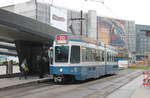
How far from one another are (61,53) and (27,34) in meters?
3.34

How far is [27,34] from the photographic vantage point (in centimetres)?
2023

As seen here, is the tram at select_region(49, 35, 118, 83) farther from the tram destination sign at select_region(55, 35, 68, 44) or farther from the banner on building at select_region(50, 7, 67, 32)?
the banner on building at select_region(50, 7, 67, 32)

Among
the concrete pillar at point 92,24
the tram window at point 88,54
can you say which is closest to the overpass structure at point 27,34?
the tram window at point 88,54

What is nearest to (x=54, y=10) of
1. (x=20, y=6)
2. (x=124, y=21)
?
(x=20, y=6)

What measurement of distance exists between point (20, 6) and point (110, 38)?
39.5 metres

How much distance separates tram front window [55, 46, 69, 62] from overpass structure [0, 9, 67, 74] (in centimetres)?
218

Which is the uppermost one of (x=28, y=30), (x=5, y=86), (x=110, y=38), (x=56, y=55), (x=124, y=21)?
(x=124, y=21)

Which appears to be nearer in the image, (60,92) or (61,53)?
(60,92)

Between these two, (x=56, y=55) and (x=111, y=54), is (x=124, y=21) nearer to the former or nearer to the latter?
(x=111, y=54)

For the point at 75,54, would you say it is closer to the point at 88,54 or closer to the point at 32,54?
the point at 88,54

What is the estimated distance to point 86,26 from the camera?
117688 mm

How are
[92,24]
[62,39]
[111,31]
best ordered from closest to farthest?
[62,39]
[92,24]
[111,31]

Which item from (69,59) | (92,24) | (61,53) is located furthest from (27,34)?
(92,24)

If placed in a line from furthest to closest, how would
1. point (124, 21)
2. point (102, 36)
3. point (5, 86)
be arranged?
point (124, 21) < point (102, 36) < point (5, 86)
